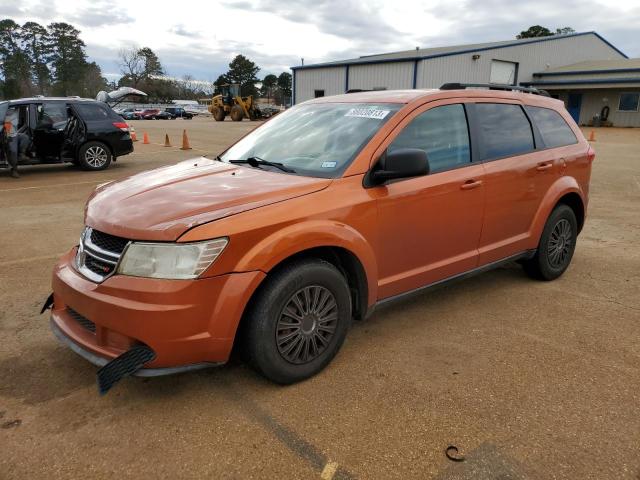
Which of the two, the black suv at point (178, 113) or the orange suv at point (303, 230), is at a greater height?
the black suv at point (178, 113)

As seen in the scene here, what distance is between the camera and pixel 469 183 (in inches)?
143

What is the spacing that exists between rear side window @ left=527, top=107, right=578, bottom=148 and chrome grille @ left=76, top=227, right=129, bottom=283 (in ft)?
11.9

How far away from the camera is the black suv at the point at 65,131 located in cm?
1005

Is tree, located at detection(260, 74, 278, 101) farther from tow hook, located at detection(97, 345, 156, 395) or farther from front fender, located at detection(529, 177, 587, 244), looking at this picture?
tow hook, located at detection(97, 345, 156, 395)

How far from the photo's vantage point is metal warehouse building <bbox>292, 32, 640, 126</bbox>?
99.7ft

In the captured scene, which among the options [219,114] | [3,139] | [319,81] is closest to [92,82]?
[219,114]

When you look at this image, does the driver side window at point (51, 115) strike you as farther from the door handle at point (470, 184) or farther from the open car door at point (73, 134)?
the door handle at point (470, 184)

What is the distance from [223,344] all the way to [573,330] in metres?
2.64

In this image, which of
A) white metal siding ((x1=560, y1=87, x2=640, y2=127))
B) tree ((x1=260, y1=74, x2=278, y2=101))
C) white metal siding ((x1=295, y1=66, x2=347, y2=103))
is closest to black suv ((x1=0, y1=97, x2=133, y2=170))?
white metal siding ((x1=295, y1=66, x2=347, y2=103))

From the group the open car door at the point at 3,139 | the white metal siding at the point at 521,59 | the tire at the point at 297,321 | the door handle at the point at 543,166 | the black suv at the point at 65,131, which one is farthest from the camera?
the white metal siding at the point at 521,59

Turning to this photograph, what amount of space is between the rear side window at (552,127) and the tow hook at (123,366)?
3742 millimetres

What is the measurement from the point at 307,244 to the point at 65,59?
8951cm

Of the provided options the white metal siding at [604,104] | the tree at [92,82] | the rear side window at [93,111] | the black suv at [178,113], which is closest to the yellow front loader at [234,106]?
the black suv at [178,113]

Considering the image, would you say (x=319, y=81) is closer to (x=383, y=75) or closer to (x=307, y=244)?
(x=383, y=75)
